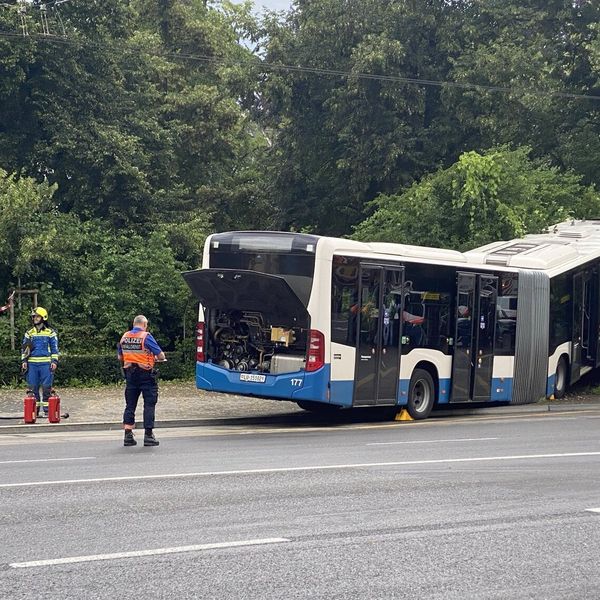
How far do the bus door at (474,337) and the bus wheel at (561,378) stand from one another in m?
3.24

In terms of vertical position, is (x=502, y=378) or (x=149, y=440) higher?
(x=502, y=378)

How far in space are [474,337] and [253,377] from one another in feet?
17.4

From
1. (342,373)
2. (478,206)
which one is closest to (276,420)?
(342,373)

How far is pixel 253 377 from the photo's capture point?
1973 centimetres

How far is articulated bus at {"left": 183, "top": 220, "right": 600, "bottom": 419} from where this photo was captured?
19438 mm

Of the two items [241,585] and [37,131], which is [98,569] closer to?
[241,585]

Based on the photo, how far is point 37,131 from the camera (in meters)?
34.9

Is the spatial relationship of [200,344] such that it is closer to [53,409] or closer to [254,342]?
[254,342]

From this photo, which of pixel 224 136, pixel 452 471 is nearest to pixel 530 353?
pixel 452 471

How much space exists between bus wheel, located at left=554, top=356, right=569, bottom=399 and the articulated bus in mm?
1505

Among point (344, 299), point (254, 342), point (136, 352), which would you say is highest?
point (344, 299)

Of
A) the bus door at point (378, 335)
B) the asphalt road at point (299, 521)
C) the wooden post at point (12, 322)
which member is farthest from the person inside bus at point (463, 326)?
the wooden post at point (12, 322)

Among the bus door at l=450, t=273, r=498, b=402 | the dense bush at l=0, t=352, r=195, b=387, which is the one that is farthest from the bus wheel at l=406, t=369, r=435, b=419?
the dense bush at l=0, t=352, r=195, b=387

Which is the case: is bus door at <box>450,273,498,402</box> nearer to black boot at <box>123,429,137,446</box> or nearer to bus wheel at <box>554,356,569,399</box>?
bus wheel at <box>554,356,569,399</box>
